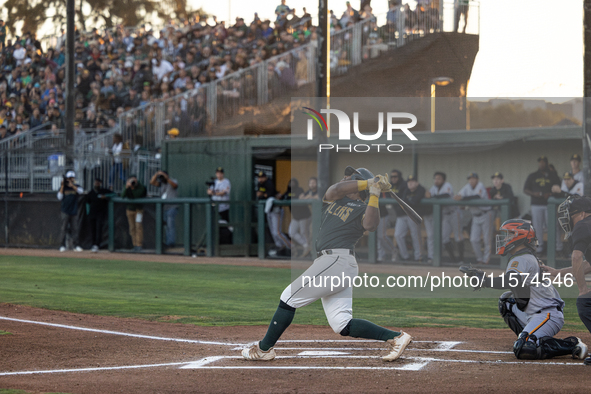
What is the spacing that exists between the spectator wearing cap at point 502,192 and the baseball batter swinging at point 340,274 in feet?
27.3

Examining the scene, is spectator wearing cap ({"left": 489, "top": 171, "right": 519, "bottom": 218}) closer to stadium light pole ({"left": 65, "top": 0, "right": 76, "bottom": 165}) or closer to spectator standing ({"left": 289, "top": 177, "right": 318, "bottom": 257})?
spectator standing ({"left": 289, "top": 177, "right": 318, "bottom": 257})

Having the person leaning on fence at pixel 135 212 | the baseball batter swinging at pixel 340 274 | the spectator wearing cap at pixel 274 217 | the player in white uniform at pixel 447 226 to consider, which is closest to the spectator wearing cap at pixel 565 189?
the player in white uniform at pixel 447 226

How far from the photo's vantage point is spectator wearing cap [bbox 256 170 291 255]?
1605 centimetres

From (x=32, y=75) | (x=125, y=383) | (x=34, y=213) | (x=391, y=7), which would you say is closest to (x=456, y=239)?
(x=391, y=7)

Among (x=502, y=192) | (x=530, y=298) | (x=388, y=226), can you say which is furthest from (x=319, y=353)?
(x=502, y=192)

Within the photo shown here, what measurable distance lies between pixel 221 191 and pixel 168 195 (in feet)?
5.41

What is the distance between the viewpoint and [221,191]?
55.5 feet

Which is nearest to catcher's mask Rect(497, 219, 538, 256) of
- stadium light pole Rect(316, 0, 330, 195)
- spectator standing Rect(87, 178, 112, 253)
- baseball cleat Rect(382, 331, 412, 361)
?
baseball cleat Rect(382, 331, 412, 361)

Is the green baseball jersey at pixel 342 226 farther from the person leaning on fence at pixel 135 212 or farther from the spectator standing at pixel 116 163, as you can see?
the spectator standing at pixel 116 163

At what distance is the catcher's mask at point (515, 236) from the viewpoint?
6.41m

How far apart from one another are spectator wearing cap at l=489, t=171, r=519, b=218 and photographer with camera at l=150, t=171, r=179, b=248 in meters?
7.35

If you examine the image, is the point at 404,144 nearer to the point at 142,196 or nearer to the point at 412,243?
the point at 412,243

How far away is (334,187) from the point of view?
612cm

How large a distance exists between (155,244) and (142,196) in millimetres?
1229
